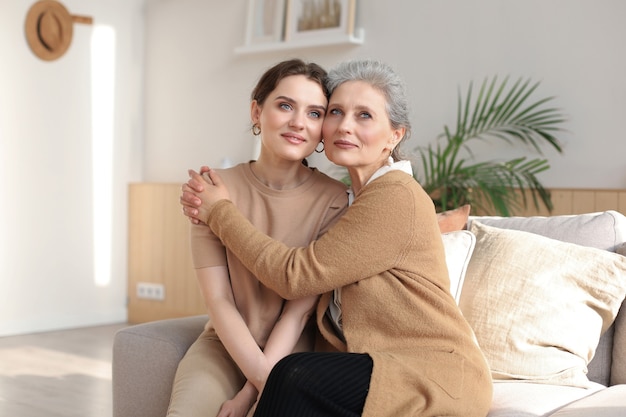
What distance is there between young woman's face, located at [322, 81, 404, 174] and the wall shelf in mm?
2719

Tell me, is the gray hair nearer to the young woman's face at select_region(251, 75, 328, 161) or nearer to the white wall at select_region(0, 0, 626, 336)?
the young woman's face at select_region(251, 75, 328, 161)

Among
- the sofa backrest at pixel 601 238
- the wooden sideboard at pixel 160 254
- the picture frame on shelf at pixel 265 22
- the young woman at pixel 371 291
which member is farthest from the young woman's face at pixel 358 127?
the wooden sideboard at pixel 160 254

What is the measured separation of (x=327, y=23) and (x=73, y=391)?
240 centimetres

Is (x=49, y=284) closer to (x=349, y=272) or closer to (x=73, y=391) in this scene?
(x=73, y=391)

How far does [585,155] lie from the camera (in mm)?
3879

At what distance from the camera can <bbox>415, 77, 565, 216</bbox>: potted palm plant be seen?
3854mm

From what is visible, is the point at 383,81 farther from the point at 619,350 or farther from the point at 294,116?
the point at 619,350

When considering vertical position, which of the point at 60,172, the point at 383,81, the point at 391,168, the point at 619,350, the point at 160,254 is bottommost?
the point at 160,254

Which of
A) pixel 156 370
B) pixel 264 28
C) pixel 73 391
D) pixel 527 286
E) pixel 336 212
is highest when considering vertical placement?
pixel 264 28

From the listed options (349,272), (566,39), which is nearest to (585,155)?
(566,39)

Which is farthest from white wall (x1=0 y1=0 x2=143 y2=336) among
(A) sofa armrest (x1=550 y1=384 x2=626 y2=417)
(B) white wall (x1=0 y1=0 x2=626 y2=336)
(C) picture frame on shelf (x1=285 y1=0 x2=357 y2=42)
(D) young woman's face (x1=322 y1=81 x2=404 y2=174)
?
(A) sofa armrest (x1=550 y1=384 x2=626 y2=417)

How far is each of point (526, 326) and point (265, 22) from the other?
339cm

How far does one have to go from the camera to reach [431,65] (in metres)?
4.41

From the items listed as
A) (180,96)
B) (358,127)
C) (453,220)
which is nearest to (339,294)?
(358,127)
